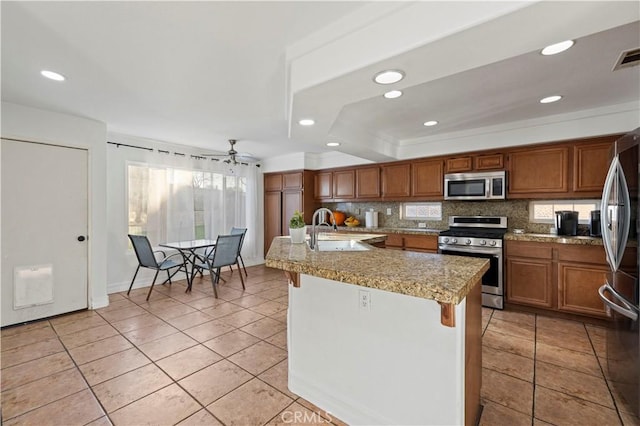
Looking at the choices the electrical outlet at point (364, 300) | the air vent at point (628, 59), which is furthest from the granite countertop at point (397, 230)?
the electrical outlet at point (364, 300)

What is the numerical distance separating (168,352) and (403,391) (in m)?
2.03

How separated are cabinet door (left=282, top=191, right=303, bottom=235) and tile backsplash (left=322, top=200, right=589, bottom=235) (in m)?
0.86

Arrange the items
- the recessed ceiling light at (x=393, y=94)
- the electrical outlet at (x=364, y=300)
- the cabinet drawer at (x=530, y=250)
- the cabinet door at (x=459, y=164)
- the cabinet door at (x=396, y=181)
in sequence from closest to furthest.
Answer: the electrical outlet at (x=364, y=300), the recessed ceiling light at (x=393, y=94), the cabinet drawer at (x=530, y=250), the cabinet door at (x=459, y=164), the cabinet door at (x=396, y=181)

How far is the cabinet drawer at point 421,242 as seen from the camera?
13.4 feet

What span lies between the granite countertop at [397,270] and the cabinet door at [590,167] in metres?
2.48

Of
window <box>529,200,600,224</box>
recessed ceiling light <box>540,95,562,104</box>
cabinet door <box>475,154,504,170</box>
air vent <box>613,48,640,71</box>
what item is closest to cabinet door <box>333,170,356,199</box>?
cabinet door <box>475,154,504,170</box>

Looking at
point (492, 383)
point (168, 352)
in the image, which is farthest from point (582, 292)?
point (168, 352)

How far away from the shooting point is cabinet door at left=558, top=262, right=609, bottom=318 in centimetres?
297

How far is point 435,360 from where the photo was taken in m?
1.40

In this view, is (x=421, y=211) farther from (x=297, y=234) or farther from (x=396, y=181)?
(x=297, y=234)

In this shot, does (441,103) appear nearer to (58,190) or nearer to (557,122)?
(557,122)

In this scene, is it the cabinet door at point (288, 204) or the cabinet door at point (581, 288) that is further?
the cabinet door at point (288, 204)

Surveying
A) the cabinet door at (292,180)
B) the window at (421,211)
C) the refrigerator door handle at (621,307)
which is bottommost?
the refrigerator door handle at (621,307)

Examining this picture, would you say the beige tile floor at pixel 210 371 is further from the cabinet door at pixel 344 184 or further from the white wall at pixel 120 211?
the cabinet door at pixel 344 184
